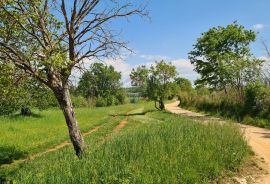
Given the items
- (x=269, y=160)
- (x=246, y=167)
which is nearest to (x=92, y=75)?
(x=246, y=167)

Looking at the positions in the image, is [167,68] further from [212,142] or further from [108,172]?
[108,172]

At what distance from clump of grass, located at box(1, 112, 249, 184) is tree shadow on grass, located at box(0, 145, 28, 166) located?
16.2ft

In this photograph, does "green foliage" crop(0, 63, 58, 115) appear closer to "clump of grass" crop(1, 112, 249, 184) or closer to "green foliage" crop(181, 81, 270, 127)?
"clump of grass" crop(1, 112, 249, 184)

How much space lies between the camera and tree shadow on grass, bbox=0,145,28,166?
1390 centimetres

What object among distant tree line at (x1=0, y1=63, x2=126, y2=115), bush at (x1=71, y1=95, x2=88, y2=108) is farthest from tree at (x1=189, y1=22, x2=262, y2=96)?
bush at (x1=71, y1=95, x2=88, y2=108)

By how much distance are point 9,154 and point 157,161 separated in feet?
29.0

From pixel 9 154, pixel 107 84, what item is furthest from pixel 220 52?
pixel 107 84

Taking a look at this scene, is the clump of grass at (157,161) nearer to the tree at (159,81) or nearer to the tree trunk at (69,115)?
the tree trunk at (69,115)

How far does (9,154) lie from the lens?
1452 centimetres

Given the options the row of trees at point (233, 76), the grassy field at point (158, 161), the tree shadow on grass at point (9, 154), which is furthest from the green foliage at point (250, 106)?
the tree shadow on grass at point (9, 154)

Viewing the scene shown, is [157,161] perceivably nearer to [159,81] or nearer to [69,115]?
[69,115]

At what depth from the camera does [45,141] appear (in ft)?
59.3

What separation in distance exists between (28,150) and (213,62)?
891 inches

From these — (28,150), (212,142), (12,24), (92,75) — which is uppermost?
(12,24)
